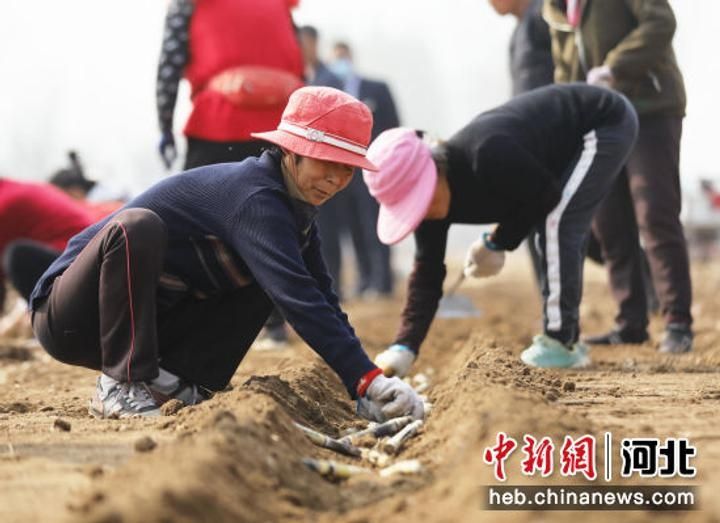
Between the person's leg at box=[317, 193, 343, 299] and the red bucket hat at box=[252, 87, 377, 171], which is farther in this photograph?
the person's leg at box=[317, 193, 343, 299]

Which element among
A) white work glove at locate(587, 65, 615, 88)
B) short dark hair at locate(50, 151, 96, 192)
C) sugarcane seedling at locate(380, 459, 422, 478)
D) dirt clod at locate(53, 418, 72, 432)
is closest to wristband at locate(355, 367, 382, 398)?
sugarcane seedling at locate(380, 459, 422, 478)

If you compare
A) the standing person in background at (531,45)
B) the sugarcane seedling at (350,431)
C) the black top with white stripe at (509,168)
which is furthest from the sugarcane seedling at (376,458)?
the standing person in background at (531,45)

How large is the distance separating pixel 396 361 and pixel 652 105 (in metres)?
1.81

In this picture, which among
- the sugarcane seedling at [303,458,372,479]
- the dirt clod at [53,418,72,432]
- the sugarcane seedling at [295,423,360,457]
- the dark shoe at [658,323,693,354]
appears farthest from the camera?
the dark shoe at [658,323,693,354]

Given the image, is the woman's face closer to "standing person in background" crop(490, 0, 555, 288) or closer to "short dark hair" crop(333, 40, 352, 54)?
"standing person in background" crop(490, 0, 555, 288)

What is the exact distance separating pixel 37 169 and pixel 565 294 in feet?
148

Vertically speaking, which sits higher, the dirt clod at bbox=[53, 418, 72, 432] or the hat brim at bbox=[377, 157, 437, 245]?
the hat brim at bbox=[377, 157, 437, 245]

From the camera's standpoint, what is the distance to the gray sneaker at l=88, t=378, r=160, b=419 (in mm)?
3230

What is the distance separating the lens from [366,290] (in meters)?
10.3

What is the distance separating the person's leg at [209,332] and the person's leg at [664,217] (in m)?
2.03

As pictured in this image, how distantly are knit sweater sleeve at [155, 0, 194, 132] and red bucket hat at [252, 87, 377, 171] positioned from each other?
77.1 inches

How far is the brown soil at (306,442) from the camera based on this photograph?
2000 mm

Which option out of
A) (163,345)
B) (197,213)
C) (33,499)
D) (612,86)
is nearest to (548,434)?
(33,499)

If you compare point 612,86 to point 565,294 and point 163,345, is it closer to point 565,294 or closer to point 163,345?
point 565,294
